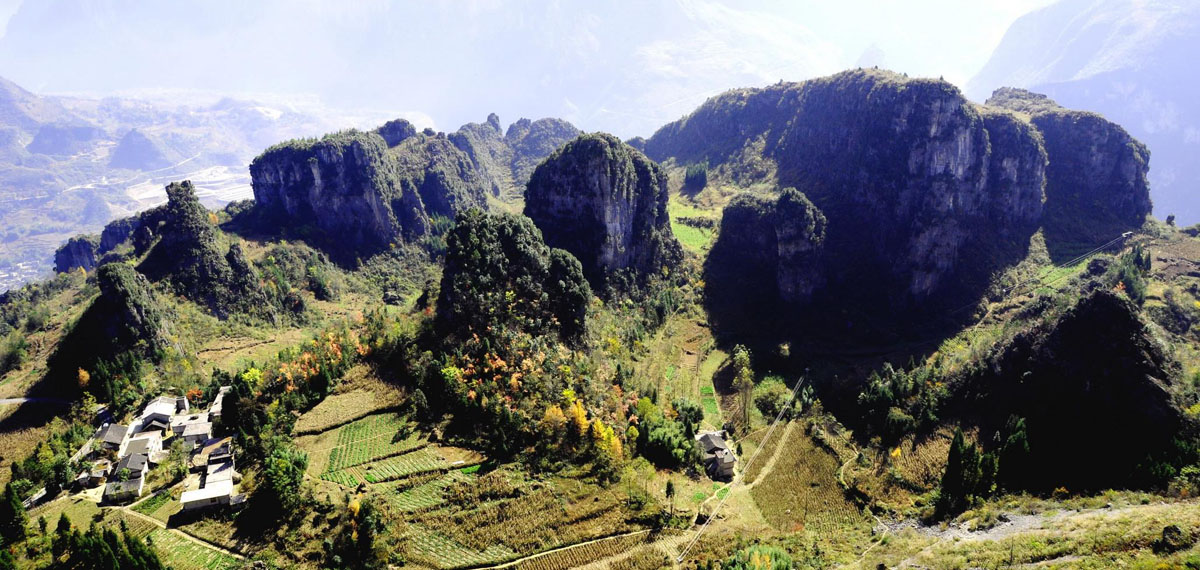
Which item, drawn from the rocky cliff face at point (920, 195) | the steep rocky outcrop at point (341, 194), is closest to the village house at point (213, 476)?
the steep rocky outcrop at point (341, 194)

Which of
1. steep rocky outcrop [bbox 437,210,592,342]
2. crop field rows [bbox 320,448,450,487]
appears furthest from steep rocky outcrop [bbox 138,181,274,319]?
crop field rows [bbox 320,448,450,487]

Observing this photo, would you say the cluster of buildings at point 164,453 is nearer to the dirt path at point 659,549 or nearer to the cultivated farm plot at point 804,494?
the dirt path at point 659,549

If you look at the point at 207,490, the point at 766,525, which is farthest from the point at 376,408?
the point at 766,525

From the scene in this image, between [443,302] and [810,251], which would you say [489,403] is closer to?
[443,302]

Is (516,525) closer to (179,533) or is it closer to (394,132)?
(179,533)

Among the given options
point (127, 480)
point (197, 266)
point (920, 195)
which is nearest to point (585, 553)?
point (127, 480)
